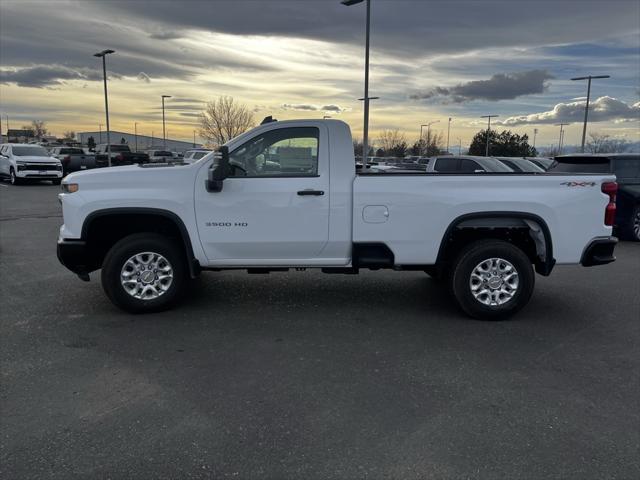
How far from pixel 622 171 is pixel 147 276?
397 inches

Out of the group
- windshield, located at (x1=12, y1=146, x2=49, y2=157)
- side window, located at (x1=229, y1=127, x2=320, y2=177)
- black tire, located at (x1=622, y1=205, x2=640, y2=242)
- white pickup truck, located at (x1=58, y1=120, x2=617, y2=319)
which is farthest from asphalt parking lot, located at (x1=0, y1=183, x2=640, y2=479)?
windshield, located at (x1=12, y1=146, x2=49, y2=157)

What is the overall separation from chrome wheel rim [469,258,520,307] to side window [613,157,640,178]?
7129 millimetres

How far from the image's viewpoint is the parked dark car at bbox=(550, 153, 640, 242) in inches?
433

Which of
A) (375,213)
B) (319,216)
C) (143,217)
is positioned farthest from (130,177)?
(375,213)

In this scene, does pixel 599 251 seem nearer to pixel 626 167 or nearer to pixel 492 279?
pixel 492 279

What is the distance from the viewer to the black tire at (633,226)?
11195 mm

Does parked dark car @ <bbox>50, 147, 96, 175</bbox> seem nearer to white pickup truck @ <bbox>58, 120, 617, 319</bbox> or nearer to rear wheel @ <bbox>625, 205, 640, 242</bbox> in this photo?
white pickup truck @ <bbox>58, 120, 617, 319</bbox>

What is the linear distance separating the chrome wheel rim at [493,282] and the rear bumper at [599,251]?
2.68 ft

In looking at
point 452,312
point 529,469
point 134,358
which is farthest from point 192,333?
point 529,469

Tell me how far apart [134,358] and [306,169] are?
251 centimetres

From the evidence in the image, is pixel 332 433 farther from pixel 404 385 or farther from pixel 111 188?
pixel 111 188

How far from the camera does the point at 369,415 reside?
353 cm

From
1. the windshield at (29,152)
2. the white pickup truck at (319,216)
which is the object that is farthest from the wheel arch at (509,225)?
the windshield at (29,152)

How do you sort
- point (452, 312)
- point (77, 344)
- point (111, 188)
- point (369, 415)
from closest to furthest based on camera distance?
point (369, 415) → point (77, 344) → point (111, 188) → point (452, 312)
